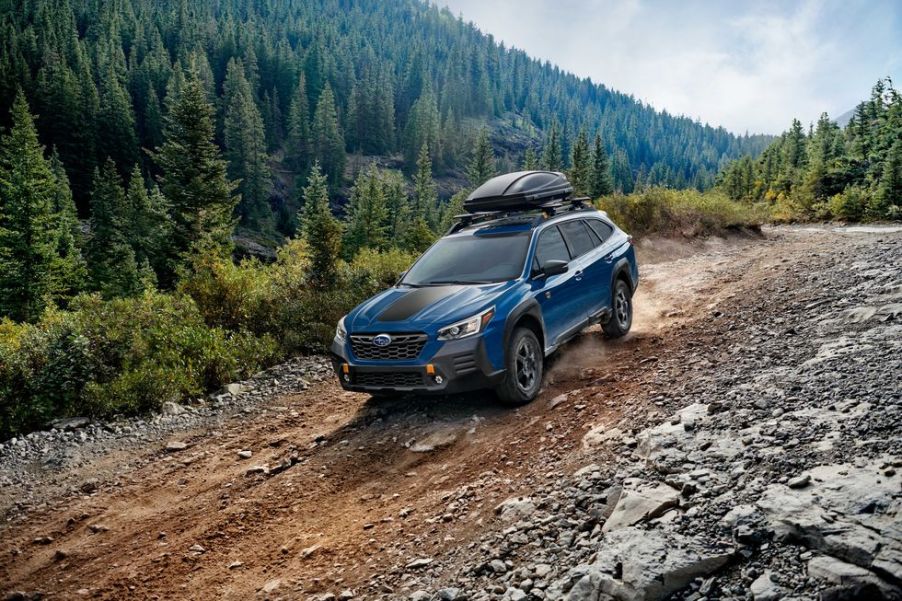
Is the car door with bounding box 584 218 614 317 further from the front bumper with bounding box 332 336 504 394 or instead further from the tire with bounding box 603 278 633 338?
the front bumper with bounding box 332 336 504 394

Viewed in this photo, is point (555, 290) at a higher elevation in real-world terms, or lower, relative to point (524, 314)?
higher

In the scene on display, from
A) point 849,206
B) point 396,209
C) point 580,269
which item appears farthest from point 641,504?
point 396,209

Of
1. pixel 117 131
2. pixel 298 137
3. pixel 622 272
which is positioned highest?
pixel 298 137

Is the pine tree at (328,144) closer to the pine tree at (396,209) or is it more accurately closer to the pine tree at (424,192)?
the pine tree at (396,209)

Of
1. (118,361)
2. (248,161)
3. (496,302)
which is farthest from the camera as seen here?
(248,161)

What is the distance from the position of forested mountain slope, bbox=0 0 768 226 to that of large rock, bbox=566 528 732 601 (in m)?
61.7

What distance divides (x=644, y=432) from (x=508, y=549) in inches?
63.7

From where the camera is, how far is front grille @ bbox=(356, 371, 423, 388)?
579 centimetres

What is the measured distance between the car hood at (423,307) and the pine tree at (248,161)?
260 feet

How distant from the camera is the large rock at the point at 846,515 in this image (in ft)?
8.52

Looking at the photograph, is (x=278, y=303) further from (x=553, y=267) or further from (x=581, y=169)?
(x=581, y=169)

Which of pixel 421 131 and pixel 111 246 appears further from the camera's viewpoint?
pixel 421 131

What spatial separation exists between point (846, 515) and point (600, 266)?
17.6ft

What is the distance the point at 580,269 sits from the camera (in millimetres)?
7520
